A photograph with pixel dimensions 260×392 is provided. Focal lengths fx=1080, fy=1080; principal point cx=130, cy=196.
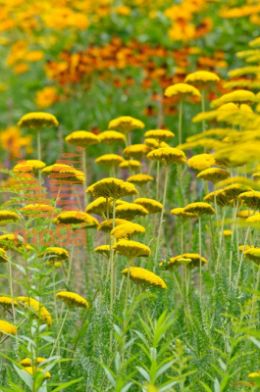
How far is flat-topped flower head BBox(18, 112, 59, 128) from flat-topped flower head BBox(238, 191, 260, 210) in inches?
49.4

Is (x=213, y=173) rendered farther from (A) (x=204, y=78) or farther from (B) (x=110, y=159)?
(A) (x=204, y=78)

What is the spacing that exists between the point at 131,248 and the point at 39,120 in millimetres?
1577

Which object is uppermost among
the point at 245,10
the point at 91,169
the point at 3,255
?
the point at 245,10

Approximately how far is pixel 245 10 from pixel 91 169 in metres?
2.16

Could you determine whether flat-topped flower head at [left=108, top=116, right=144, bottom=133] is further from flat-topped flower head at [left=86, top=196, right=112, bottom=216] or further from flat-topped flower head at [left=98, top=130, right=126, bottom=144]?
flat-topped flower head at [left=86, top=196, right=112, bottom=216]

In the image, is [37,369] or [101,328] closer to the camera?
[37,369]

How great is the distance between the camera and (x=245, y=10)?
32.9 feet

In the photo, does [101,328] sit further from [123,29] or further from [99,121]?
[123,29]

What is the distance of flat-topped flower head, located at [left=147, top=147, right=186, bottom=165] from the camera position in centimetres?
418

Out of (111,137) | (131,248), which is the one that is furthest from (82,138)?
(131,248)

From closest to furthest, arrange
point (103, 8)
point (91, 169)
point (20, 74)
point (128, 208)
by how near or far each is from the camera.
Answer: point (128, 208) → point (91, 169) → point (103, 8) → point (20, 74)

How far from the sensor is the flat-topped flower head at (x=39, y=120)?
487 centimetres

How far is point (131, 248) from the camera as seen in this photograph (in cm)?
349

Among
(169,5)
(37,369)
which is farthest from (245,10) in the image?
(37,369)
